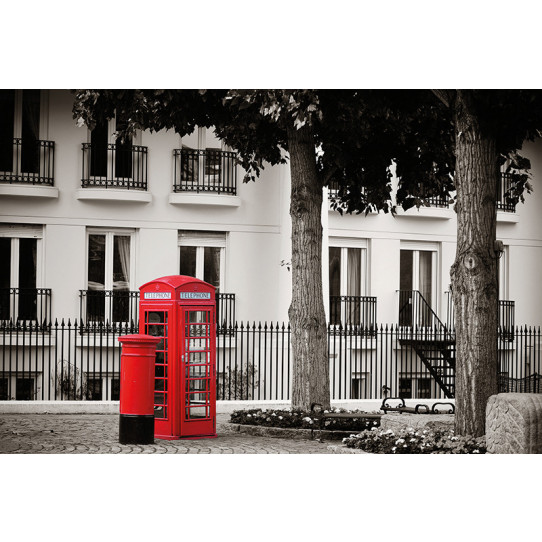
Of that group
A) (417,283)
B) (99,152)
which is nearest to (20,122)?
(99,152)

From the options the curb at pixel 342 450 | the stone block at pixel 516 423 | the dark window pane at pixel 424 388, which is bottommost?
the dark window pane at pixel 424 388

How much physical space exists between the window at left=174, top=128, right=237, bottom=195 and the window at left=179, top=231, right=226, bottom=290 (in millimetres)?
1199

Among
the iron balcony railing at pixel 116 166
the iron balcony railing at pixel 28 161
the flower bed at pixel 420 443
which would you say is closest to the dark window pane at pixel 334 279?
the iron balcony railing at pixel 116 166

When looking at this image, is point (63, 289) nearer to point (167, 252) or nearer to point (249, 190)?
point (167, 252)

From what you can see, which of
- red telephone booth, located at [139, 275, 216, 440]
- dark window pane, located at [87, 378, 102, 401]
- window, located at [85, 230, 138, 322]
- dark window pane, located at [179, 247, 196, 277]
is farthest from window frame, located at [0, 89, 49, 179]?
red telephone booth, located at [139, 275, 216, 440]

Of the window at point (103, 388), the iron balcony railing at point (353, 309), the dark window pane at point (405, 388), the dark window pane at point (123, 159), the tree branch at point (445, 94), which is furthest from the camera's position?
the iron balcony railing at point (353, 309)

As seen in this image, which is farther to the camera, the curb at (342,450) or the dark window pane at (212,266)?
the dark window pane at (212,266)

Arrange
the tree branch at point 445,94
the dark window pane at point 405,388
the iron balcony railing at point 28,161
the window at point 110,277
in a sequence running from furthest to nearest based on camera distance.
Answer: the dark window pane at point 405,388, the window at point 110,277, the iron balcony railing at point 28,161, the tree branch at point 445,94

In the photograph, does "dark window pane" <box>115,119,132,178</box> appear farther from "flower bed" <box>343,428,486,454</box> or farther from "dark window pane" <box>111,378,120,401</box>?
"flower bed" <box>343,428,486,454</box>

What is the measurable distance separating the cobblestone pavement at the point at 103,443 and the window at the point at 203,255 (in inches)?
324

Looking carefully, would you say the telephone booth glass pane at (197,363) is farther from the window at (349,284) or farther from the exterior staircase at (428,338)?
the window at (349,284)

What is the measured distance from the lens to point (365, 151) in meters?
16.7

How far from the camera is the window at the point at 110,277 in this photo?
2441cm

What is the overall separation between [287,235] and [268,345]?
2.79m
